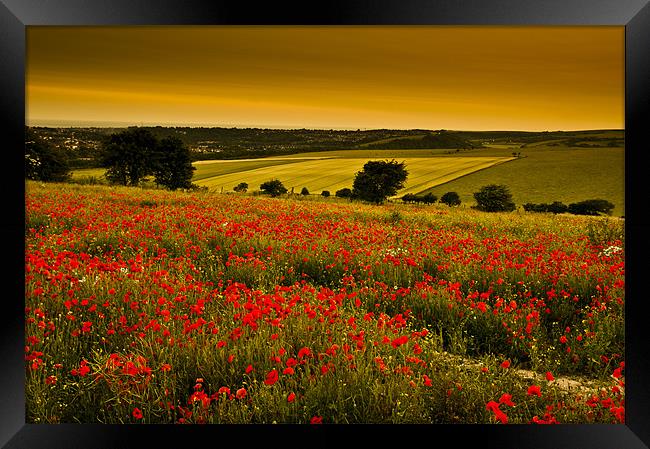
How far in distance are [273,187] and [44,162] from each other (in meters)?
2.39

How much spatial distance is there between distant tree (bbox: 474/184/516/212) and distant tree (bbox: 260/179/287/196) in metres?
2.13

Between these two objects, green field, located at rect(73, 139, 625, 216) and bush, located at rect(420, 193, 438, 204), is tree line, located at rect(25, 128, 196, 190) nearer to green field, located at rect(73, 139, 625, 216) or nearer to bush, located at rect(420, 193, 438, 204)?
green field, located at rect(73, 139, 625, 216)

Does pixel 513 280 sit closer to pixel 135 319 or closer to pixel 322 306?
pixel 322 306

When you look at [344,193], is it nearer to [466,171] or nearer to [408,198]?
[408,198]

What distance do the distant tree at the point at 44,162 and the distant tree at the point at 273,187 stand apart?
214 centimetres

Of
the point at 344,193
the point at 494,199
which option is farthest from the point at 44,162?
the point at 494,199

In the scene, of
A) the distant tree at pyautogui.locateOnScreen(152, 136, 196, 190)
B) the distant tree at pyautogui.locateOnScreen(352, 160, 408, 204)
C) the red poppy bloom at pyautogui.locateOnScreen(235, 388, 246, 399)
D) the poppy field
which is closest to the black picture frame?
the poppy field

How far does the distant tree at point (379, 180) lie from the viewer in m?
5.57

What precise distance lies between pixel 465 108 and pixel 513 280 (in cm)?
178

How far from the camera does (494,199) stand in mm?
5406

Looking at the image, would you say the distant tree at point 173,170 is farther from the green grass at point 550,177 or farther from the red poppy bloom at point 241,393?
the red poppy bloom at point 241,393

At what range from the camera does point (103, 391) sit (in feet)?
11.9

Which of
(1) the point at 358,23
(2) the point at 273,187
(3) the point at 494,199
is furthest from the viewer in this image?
(2) the point at 273,187
